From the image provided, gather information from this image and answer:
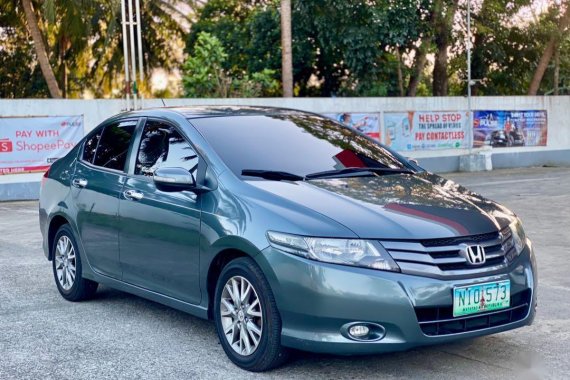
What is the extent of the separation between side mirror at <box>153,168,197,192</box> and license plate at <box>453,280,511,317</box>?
6.13 ft

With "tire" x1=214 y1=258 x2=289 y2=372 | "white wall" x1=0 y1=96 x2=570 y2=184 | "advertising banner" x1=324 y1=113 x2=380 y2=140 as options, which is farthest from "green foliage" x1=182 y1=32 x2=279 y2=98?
"tire" x1=214 y1=258 x2=289 y2=372

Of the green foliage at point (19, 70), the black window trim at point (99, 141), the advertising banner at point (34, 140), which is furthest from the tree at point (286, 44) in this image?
the black window trim at point (99, 141)

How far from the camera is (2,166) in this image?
17.6 meters

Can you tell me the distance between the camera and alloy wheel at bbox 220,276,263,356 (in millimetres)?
4863

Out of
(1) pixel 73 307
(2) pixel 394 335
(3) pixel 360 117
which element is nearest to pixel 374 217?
(2) pixel 394 335

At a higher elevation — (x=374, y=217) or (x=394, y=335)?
(x=374, y=217)

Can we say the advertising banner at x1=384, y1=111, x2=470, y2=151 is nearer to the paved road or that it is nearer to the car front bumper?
the paved road

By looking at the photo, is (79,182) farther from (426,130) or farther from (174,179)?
(426,130)

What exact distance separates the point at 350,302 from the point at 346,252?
0.28 meters

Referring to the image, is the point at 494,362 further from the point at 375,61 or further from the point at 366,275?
the point at 375,61

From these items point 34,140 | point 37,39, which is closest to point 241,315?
point 34,140

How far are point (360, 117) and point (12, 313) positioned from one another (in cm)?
1691

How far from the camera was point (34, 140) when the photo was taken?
18.0m

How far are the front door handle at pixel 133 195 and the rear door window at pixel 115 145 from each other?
1.10ft
